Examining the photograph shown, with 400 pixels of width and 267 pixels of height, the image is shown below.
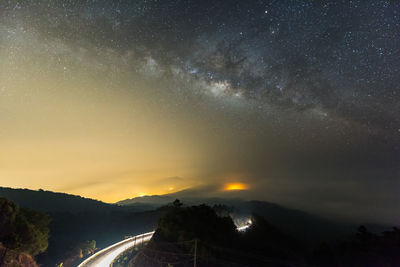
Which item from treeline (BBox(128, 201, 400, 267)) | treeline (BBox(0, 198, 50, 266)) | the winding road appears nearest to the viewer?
treeline (BBox(0, 198, 50, 266))

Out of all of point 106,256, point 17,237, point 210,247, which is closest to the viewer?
point 17,237

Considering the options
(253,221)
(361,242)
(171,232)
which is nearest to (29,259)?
(171,232)

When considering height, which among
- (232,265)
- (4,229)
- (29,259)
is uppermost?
(4,229)

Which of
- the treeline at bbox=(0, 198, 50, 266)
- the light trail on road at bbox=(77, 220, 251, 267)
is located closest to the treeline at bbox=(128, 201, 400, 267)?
the light trail on road at bbox=(77, 220, 251, 267)

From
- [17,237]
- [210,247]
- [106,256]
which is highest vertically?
[17,237]

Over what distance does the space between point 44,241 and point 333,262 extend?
359 feet

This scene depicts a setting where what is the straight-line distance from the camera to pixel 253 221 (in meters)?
116

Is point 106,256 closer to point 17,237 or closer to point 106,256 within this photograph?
point 106,256

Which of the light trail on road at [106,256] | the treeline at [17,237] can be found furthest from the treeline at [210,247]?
the treeline at [17,237]

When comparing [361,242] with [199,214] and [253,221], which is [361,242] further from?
[199,214]

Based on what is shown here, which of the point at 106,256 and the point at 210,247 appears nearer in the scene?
Result: the point at 106,256

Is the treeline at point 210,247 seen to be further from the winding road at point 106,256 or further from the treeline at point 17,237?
the treeline at point 17,237

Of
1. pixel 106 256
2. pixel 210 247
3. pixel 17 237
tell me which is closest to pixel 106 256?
pixel 106 256

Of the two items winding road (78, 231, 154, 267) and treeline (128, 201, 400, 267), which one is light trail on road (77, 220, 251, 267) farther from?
treeline (128, 201, 400, 267)
